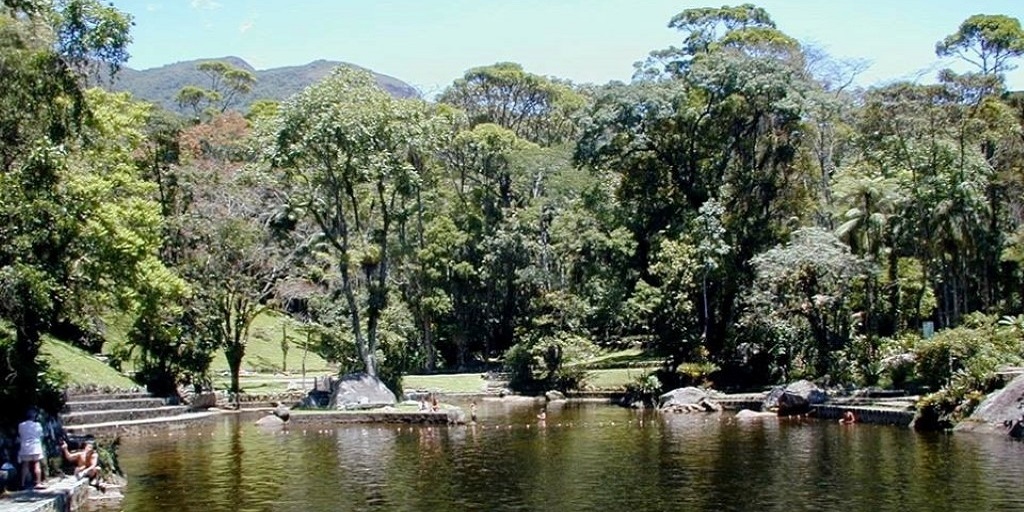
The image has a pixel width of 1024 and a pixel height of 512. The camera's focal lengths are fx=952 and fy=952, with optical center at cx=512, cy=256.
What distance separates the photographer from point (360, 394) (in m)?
40.5

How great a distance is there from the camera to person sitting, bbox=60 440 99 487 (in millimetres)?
20344

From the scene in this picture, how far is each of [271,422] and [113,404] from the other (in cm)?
628

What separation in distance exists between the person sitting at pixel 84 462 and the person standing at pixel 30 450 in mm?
1312

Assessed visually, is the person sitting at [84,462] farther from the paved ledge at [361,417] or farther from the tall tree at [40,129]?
the paved ledge at [361,417]

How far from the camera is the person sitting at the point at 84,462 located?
20.3 m

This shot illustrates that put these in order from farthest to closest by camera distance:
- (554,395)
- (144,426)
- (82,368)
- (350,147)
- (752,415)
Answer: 1. (554,395)
2. (350,147)
3. (82,368)
4. (752,415)
5. (144,426)

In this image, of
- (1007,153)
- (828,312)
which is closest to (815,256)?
Answer: (828,312)

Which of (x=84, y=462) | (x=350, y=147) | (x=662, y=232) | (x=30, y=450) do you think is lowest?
(x=84, y=462)

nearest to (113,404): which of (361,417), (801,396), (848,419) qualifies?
(361,417)

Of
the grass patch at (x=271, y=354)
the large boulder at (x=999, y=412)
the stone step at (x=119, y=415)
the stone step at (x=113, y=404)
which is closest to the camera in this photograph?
the large boulder at (x=999, y=412)

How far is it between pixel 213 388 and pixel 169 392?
582cm

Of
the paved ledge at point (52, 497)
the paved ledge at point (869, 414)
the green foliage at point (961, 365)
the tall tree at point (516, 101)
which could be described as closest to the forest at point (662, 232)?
the green foliage at point (961, 365)

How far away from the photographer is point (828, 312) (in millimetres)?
44844

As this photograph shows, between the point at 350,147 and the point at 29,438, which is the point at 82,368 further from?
the point at 29,438
